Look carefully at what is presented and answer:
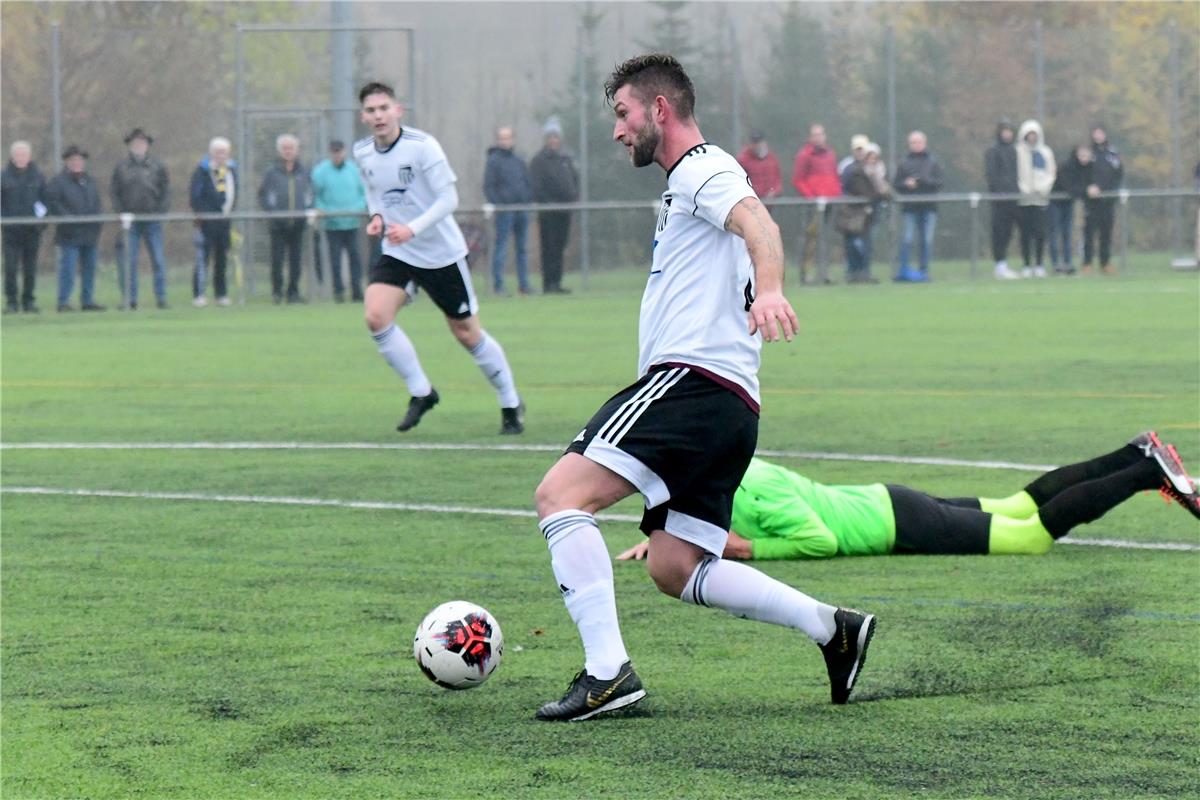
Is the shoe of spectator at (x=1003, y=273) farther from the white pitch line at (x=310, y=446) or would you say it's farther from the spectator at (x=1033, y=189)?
the white pitch line at (x=310, y=446)

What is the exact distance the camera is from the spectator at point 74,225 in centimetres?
2642

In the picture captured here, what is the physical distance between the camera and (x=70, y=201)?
87.1ft

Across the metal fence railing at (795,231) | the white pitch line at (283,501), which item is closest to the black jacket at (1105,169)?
the metal fence railing at (795,231)

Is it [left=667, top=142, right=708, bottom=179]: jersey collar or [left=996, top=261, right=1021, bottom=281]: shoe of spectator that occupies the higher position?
[left=667, top=142, right=708, bottom=179]: jersey collar

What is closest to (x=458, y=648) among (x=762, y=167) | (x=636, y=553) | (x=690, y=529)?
(x=690, y=529)

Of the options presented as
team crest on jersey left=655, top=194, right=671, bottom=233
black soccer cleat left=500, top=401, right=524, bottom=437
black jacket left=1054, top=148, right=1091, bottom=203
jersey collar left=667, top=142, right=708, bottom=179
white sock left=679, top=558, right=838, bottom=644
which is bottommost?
black soccer cleat left=500, top=401, right=524, bottom=437

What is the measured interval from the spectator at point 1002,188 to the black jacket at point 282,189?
35.0 feet

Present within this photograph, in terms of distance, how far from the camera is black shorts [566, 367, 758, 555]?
5625 millimetres

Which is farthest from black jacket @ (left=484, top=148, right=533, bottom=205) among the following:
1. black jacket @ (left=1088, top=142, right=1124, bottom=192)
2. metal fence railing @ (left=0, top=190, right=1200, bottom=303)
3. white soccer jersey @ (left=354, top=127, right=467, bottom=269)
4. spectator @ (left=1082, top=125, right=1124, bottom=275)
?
white soccer jersey @ (left=354, top=127, right=467, bottom=269)

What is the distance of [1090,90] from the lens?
35.0 metres

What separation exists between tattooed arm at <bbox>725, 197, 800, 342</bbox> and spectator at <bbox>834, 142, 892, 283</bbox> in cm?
2464

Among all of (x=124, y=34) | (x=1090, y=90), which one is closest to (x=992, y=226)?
(x=1090, y=90)

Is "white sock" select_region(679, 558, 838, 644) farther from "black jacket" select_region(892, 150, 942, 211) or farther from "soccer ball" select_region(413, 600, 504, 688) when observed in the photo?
"black jacket" select_region(892, 150, 942, 211)

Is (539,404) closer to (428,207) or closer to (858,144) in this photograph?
(428,207)
